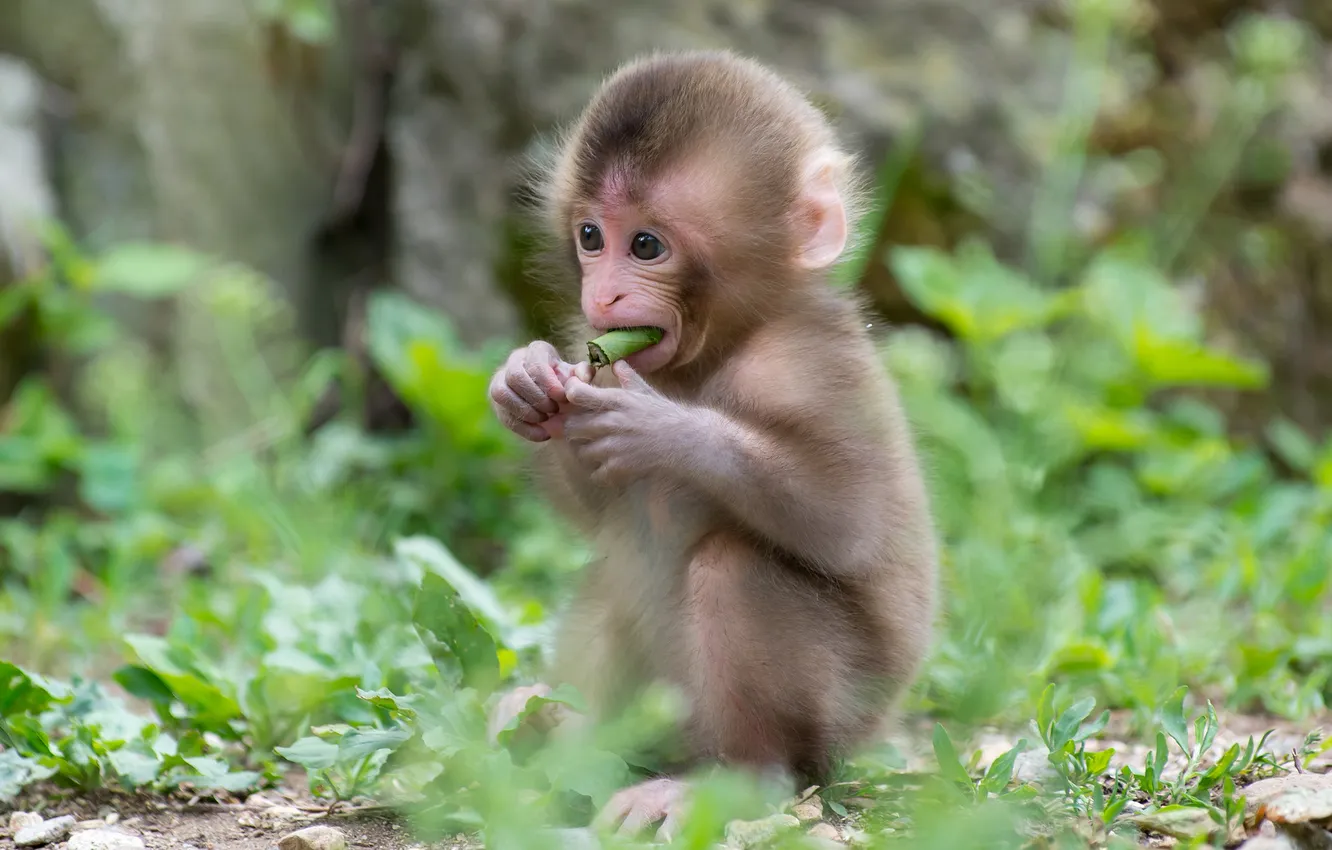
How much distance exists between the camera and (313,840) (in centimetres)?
274

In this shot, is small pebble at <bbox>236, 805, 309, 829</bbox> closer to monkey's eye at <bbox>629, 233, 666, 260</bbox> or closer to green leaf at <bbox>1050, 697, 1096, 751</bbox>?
monkey's eye at <bbox>629, 233, 666, 260</bbox>

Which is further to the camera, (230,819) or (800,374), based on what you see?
(800,374)

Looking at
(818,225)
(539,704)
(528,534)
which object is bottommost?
(528,534)

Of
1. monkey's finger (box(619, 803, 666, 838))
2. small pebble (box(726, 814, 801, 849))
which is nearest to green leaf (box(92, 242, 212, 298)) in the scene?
monkey's finger (box(619, 803, 666, 838))

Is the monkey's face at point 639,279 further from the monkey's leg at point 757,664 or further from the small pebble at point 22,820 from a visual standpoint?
the small pebble at point 22,820

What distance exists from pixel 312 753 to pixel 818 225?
1.73 metres

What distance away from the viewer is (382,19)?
7.02m

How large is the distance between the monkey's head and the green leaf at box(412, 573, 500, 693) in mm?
718

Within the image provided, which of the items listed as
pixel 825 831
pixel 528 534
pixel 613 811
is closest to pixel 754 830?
pixel 825 831

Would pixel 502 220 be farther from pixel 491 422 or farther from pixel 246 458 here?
pixel 246 458

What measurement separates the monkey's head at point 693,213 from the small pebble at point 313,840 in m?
1.26

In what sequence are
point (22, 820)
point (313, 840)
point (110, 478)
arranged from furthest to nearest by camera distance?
point (110, 478) → point (22, 820) → point (313, 840)

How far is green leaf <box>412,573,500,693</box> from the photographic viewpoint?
121 inches

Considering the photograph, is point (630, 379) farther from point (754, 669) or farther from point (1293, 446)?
point (1293, 446)
